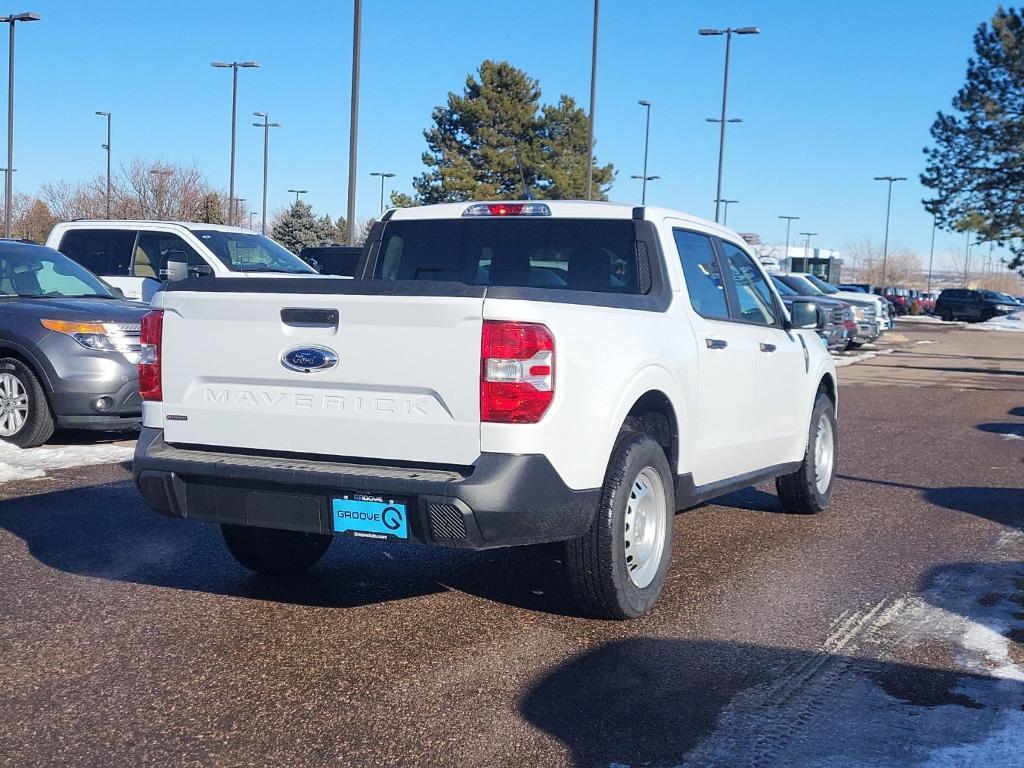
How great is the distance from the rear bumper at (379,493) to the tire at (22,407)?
16.2ft

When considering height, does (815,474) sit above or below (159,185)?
below

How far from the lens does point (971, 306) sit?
64000mm

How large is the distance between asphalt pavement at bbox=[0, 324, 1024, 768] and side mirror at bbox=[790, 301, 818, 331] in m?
1.26

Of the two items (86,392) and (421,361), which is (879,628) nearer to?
(421,361)

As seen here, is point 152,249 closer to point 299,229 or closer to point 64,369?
point 64,369

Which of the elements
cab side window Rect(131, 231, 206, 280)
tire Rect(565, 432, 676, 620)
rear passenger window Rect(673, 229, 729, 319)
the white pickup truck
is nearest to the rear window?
the white pickup truck

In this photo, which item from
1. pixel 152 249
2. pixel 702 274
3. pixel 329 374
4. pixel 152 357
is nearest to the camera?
pixel 329 374

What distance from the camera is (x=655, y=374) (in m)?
5.29

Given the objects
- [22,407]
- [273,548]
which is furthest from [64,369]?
[273,548]

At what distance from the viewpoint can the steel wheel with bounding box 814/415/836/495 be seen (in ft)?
26.2

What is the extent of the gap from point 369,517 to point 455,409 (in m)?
0.54

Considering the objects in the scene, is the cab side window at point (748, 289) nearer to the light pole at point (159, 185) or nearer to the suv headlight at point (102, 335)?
the suv headlight at point (102, 335)

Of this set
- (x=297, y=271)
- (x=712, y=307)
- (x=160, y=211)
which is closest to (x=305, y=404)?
(x=712, y=307)

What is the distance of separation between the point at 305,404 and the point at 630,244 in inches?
77.5
